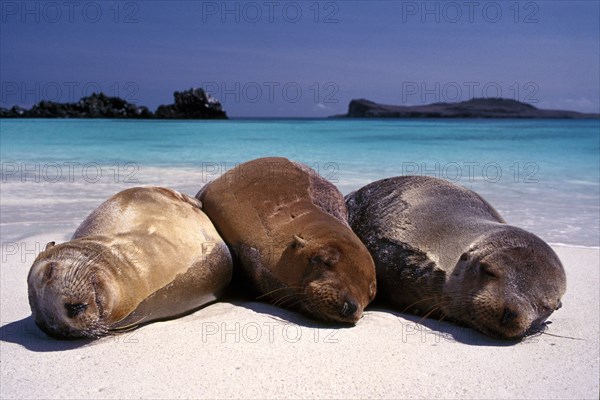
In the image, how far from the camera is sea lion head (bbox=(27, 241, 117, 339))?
372 cm

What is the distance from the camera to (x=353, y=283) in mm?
4375

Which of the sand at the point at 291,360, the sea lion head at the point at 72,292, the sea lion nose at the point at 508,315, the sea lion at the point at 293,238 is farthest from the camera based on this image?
the sea lion at the point at 293,238

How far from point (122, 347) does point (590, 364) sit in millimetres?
2650

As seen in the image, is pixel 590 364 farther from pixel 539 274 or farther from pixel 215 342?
pixel 215 342

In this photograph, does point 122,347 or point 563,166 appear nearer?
point 122,347

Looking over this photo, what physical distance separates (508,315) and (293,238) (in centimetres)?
146

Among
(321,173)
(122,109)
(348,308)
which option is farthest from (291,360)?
(122,109)

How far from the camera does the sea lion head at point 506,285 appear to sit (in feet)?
13.5

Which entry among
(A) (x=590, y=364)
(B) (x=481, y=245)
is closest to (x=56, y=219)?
(B) (x=481, y=245)

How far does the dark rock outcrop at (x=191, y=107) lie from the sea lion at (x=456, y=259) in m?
72.9

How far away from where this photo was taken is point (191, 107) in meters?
79.1

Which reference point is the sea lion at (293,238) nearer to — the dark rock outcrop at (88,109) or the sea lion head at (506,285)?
the sea lion head at (506,285)

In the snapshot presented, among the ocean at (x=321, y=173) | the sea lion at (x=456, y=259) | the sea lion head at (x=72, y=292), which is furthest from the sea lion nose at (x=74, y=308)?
the ocean at (x=321, y=173)

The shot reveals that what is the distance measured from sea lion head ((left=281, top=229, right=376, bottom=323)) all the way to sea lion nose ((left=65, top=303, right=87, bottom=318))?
138 centimetres
